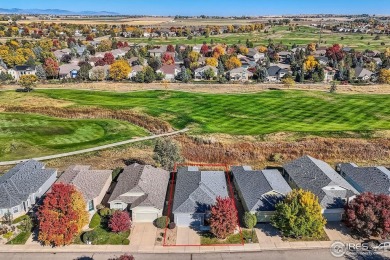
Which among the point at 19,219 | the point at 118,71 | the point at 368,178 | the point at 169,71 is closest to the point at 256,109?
the point at 368,178

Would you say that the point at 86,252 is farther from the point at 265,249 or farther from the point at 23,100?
the point at 23,100

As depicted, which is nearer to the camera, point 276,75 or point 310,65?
point 276,75

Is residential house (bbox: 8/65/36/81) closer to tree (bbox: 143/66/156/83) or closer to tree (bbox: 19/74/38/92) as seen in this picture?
tree (bbox: 19/74/38/92)

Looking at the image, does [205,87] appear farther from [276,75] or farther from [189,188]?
[189,188]

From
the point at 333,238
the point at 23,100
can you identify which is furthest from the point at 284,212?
the point at 23,100

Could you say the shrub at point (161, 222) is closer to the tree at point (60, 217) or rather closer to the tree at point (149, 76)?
the tree at point (60, 217)

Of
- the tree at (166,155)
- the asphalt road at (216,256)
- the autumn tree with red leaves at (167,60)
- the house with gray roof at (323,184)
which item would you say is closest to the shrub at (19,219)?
the asphalt road at (216,256)

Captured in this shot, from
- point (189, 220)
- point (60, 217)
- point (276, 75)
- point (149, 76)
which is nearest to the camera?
point (60, 217)
